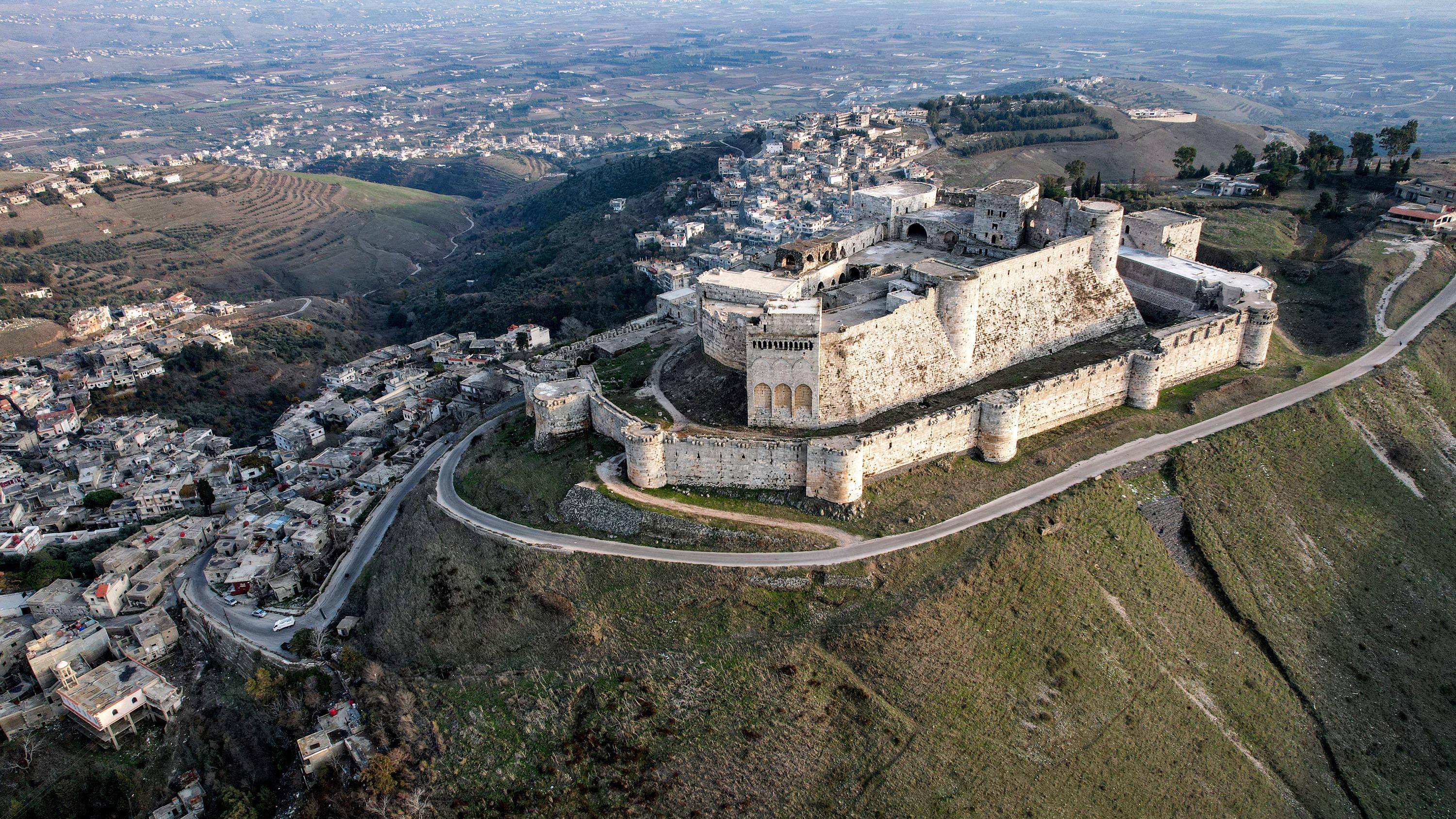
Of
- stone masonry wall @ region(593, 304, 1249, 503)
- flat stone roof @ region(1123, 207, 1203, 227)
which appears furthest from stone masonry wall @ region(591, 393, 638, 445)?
flat stone roof @ region(1123, 207, 1203, 227)

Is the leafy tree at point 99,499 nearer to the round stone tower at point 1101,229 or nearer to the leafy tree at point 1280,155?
the round stone tower at point 1101,229

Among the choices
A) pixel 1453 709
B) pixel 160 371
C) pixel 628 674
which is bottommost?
pixel 160 371

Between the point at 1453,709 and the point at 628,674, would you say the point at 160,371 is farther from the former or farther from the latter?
the point at 1453,709

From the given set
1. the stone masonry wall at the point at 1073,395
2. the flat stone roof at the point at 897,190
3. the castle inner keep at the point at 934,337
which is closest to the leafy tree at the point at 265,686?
the castle inner keep at the point at 934,337

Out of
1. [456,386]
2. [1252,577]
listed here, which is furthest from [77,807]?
[1252,577]

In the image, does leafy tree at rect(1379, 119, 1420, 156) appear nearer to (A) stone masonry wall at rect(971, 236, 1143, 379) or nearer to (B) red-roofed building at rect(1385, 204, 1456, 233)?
(B) red-roofed building at rect(1385, 204, 1456, 233)

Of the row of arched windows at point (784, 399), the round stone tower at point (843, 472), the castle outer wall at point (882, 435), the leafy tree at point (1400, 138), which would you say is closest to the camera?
the round stone tower at point (843, 472)

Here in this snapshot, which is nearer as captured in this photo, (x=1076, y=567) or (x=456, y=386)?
(x=1076, y=567)
